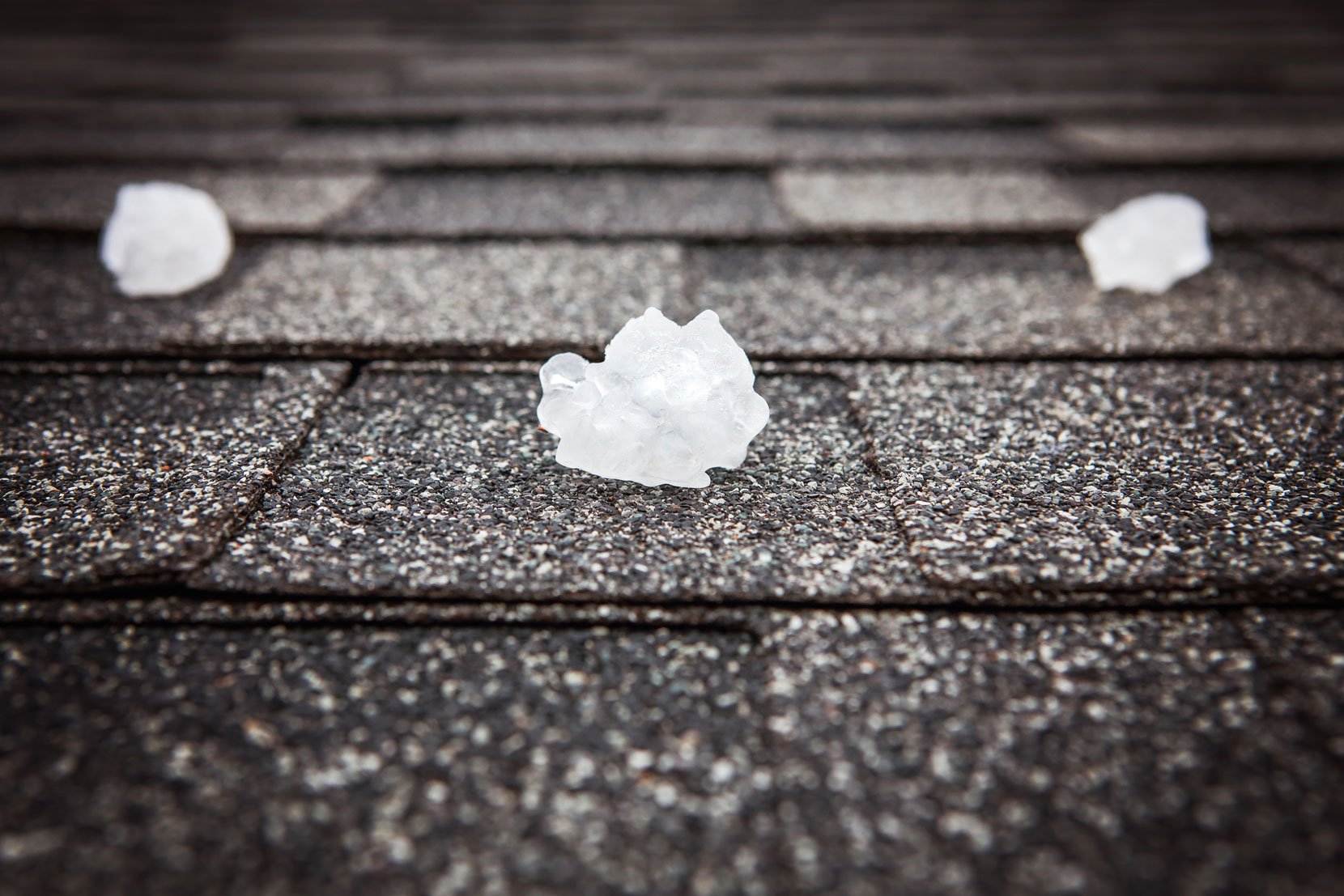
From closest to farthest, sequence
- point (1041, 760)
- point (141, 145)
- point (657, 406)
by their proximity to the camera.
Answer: point (1041, 760) → point (657, 406) → point (141, 145)

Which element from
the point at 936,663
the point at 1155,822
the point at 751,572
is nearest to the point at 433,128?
the point at 751,572

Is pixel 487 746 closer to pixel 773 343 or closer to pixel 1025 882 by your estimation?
pixel 1025 882

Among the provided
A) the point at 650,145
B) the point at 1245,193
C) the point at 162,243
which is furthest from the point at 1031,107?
the point at 162,243

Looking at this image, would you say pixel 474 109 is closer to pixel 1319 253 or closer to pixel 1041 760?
pixel 1319 253

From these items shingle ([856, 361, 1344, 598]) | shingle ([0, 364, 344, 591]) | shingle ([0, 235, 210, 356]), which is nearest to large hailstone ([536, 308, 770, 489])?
shingle ([856, 361, 1344, 598])

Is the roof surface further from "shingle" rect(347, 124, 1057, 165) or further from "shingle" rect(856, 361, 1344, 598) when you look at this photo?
"shingle" rect(347, 124, 1057, 165)
